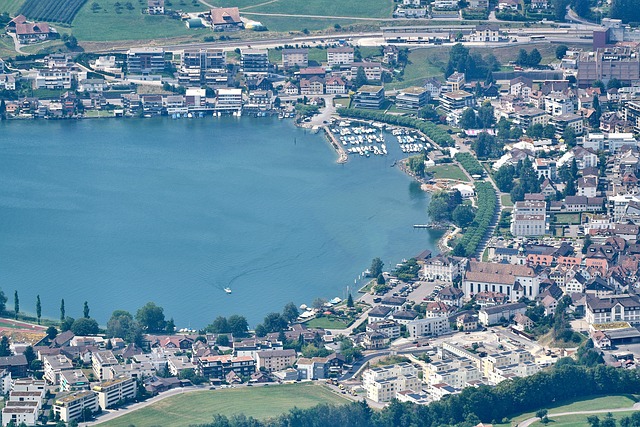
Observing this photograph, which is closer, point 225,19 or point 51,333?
point 51,333

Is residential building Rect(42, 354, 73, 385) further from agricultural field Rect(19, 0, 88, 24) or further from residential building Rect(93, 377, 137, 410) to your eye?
agricultural field Rect(19, 0, 88, 24)

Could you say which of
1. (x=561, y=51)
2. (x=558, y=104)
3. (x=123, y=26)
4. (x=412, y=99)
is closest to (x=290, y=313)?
(x=558, y=104)

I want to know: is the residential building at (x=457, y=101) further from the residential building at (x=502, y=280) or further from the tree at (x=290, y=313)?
the tree at (x=290, y=313)

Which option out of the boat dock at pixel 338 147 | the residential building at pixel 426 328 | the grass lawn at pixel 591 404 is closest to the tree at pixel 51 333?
the residential building at pixel 426 328

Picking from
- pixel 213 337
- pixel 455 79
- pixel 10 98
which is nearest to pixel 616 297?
pixel 213 337

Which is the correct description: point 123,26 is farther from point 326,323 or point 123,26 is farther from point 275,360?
point 275,360

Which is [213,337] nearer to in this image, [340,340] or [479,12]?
[340,340]

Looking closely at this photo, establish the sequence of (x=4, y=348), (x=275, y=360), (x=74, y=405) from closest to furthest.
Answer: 1. (x=74, y=405)
2. (x=275, y=360)
3. (x=4, y=348)
